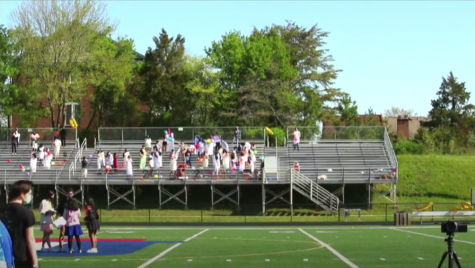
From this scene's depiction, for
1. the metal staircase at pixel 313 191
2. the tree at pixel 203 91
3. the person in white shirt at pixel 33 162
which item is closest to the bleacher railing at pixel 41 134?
the person in white shirt at pixel 33 162

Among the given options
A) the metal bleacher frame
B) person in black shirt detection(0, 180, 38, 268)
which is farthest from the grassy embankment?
person in black shirt detection(0, 180, 38, 268)

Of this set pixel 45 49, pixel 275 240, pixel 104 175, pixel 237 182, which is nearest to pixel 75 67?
pixel 45 49

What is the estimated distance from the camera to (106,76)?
6125 centimetres

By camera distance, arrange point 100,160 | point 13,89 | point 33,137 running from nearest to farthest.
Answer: point 100,160 → point 33,137 → point 13,89

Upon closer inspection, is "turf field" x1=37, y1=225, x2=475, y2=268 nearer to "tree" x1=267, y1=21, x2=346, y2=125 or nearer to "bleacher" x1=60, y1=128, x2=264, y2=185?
"bleacher" x1=60, y1=128, x2=264, y2=185

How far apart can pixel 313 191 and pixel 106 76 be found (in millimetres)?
22843

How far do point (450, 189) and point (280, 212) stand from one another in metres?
13.3

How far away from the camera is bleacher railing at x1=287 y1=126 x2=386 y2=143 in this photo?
51.8m

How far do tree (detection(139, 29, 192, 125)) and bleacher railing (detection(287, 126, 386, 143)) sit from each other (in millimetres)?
15095

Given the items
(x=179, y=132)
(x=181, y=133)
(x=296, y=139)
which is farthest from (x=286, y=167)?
(x=179, y=132)

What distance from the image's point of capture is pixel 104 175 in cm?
4772

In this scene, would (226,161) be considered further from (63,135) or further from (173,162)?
(63,135)

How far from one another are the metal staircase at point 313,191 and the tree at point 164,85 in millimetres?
20061

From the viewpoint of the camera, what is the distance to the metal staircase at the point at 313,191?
4431 cm
